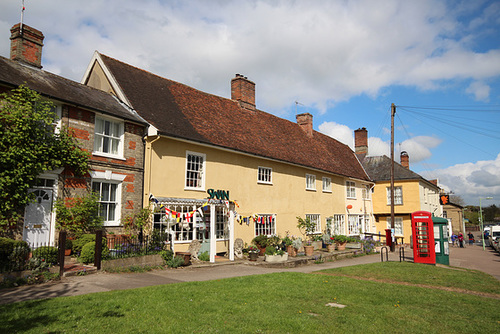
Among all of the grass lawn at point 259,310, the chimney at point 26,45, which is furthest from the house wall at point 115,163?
the grass lawn at point 259,310

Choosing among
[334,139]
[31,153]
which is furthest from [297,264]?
[334,139]

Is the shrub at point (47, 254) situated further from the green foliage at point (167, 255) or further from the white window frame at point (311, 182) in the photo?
the white window frame at point (311, 182)

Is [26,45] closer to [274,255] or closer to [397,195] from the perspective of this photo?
[274,255]

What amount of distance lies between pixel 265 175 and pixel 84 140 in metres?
10.8

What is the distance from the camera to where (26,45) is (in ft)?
49.0

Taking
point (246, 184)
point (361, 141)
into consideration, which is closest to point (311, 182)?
point (246, 184)

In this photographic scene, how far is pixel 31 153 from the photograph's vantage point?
1139cm

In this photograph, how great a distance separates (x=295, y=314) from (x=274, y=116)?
21.3 metres

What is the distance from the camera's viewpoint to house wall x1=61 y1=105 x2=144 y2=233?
1305 cm

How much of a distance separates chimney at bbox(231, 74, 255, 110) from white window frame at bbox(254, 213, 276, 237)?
800 cm

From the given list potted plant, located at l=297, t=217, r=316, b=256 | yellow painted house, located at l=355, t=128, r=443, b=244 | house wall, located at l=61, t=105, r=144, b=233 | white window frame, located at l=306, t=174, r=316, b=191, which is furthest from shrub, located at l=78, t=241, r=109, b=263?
yellow painted house, located at l=355, t=128, r=443, b=244

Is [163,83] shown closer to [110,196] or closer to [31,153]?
[110,196]

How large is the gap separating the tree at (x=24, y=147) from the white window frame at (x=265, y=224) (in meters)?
10.6

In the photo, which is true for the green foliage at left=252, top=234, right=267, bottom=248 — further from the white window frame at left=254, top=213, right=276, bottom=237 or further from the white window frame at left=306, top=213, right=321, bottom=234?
the white window frame at left=306, top=213, right=321, bottom=234
